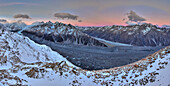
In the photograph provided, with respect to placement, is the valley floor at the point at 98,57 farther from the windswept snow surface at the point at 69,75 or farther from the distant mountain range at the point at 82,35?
the distant mountain range at the point at 82,35

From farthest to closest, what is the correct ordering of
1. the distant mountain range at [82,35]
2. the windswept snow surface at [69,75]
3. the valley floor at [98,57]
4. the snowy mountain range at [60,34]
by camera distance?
the distant mountain range at [82,35] → the snowy mountain range at [60,34] → the valley floor at [98,57] → the windswept snow surface at [69,75]

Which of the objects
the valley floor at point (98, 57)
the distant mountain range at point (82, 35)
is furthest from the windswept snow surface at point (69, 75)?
the distant mountain range at point (82, 35)

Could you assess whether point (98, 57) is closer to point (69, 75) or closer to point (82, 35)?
point (69, 75)

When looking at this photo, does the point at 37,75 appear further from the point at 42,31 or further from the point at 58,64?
the point at 42,31

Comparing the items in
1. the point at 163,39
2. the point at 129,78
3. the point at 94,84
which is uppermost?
the point at 129,78

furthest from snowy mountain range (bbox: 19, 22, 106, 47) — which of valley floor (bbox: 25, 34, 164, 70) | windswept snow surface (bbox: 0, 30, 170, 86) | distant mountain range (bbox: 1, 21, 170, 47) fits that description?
windswept snow surface (bbox: 0, 30, 170, 86)

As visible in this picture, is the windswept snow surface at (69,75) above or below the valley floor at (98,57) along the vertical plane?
above

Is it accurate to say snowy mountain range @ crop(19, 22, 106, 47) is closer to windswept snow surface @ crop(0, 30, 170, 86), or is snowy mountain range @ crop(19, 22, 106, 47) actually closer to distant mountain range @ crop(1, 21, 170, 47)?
distant mountain range @ crop(1, 21, 170, 47)

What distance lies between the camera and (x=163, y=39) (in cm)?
16400

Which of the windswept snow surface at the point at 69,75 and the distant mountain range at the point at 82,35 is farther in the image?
the distant mountain range at the point at 82,35

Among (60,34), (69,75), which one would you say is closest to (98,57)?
(69,75)

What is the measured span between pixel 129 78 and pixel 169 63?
110 inches

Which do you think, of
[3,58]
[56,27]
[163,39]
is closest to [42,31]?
[56,27]

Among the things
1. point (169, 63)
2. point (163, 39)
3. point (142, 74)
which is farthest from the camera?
point (163, 39)
